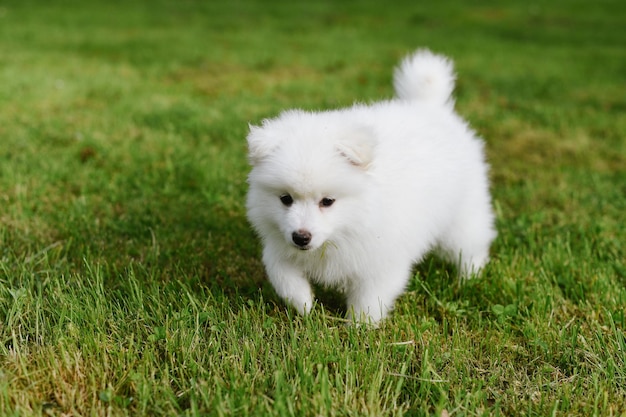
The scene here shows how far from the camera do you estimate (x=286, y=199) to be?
2602mm

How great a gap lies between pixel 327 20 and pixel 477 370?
1426 centimetres

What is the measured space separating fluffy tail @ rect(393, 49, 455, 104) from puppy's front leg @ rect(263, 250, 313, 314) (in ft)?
4.78

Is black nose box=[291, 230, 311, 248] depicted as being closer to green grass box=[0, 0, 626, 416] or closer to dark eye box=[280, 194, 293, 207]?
dark eye box=[280, 194, 293, 207]

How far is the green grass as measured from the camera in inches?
89.5

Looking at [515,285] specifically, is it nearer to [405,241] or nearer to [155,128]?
[405,241]

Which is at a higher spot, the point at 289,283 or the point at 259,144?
the point at 259,144

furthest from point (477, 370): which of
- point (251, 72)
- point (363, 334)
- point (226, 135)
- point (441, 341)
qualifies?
point (251, 72)

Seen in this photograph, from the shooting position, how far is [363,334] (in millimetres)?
2693

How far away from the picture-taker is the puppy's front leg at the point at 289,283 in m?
2.82

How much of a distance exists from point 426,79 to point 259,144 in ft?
4.68

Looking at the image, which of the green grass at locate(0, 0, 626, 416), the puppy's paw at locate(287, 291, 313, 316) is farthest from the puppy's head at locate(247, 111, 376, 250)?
the green grass at locate(0, 0, 626, 416)

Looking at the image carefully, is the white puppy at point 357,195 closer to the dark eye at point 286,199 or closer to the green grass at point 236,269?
the dark eye at point 286,199

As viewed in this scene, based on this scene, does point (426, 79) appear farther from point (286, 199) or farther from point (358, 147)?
point (286, 199)

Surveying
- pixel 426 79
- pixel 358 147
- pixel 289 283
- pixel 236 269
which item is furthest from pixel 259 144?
pixel 426 79
